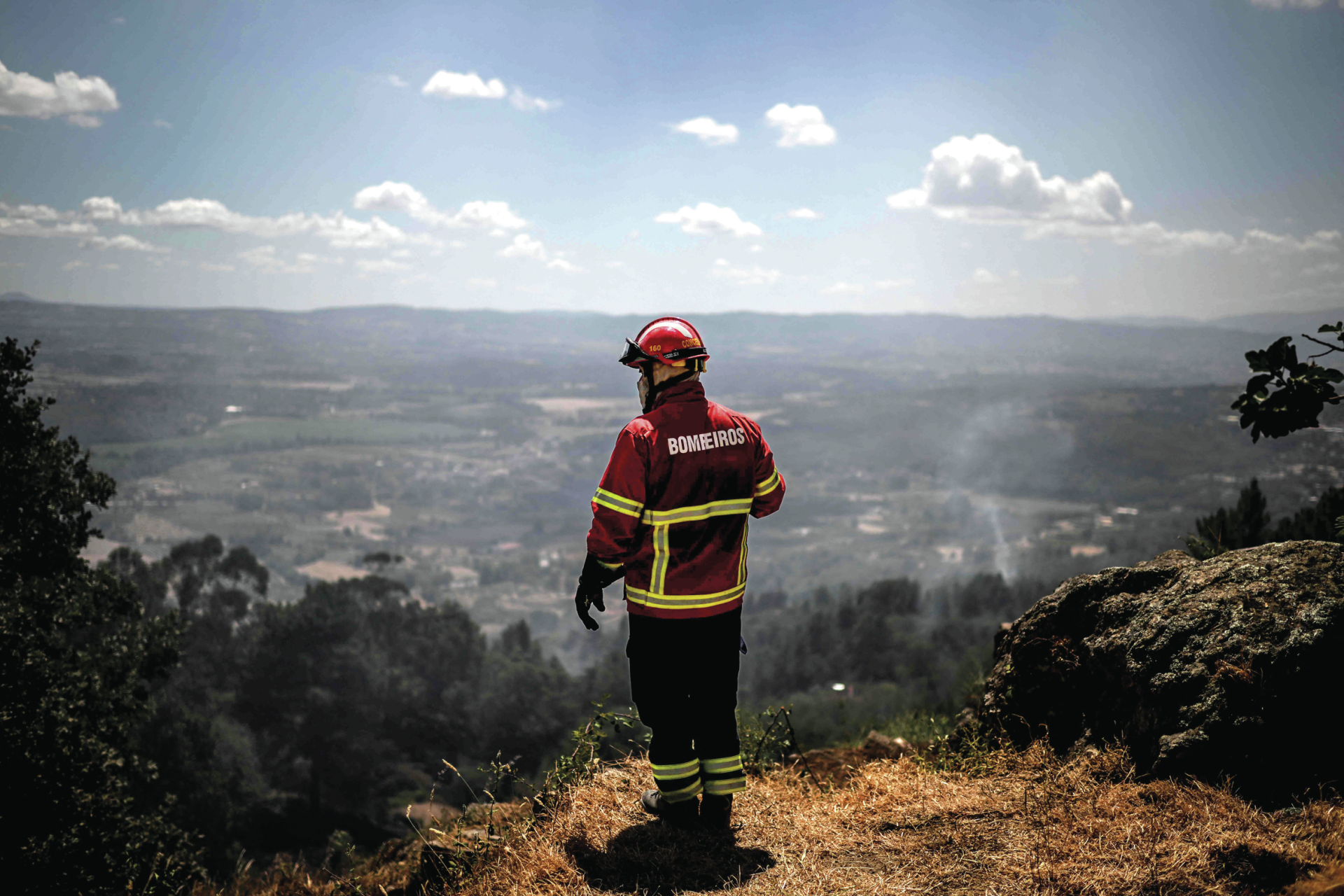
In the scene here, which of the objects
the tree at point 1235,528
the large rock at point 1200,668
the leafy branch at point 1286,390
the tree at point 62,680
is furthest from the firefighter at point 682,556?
the tree at point 62,680

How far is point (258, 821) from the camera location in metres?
62.4

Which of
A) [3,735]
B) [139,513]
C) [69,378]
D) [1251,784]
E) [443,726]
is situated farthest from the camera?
[139,513]

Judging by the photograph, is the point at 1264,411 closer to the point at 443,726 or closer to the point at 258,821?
the point at 258,821

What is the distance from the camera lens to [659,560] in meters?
4.50

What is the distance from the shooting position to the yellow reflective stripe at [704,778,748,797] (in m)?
4.77

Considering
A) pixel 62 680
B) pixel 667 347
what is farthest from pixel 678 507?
pixel 62 680

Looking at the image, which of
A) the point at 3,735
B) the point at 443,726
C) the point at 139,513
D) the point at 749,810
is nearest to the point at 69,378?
the point at 139,513

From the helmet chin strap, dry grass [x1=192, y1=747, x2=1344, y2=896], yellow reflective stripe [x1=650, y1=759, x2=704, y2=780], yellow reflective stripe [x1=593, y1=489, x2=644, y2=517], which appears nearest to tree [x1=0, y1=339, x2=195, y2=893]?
dry grass [x1=192, y1=747, x2=1344, y2=896]

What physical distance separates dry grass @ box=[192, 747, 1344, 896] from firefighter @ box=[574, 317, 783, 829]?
1.26 feet

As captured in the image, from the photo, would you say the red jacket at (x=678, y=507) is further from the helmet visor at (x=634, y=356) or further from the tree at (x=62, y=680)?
the tree at (x=62, y=680)

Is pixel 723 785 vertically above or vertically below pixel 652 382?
below

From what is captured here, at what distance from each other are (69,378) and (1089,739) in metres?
197

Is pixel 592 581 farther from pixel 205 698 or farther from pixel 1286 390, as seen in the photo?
pixel 205 698

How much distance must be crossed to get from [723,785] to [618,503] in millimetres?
1881
